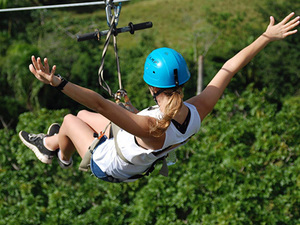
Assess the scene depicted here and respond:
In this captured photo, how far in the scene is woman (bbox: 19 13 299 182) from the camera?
2.48 meters

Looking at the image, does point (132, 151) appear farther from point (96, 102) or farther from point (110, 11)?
point (110, 11)

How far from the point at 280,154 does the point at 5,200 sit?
13.2 ft

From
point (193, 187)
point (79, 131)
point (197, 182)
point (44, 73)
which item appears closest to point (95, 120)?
point (79, 131)

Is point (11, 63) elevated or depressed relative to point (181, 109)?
depressed

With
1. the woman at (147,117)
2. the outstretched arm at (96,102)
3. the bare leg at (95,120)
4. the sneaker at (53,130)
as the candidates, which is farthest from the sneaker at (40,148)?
the outstretched arm at (96,102)

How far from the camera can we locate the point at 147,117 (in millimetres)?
2699

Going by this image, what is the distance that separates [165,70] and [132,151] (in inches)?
21.9

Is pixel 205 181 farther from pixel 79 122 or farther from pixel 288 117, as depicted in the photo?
pixel 79 122

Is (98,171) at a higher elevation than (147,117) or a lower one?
lower

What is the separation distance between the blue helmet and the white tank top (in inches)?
6.8

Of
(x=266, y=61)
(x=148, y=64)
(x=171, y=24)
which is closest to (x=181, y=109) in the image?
(x=148, y=64)

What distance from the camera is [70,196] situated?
6.48 meters

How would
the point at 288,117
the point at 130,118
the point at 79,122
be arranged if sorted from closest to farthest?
the point at 130,118, the point at 79,122, the point at 288,117

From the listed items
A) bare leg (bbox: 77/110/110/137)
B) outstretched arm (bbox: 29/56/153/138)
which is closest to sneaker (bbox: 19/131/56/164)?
bare leg (bbox: 77/110/110/137)
